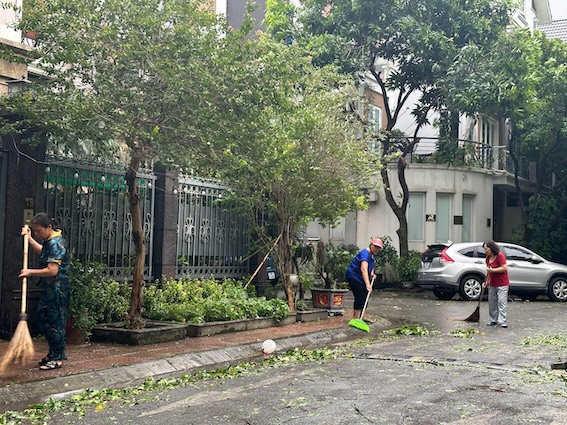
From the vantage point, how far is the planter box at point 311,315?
1475 cm

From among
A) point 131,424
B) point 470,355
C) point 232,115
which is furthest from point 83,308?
point 470,355

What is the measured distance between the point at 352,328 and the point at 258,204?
3165 millimetres

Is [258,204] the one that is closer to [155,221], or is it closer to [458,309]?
[155,221]

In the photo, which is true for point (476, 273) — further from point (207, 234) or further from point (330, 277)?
point (207, 234)

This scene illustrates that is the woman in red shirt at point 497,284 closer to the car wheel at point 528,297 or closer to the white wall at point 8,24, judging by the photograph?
the car wheel at point 528,297

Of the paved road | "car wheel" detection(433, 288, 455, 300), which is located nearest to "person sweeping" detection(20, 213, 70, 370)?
the paved road

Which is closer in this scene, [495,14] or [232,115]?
[232,115]

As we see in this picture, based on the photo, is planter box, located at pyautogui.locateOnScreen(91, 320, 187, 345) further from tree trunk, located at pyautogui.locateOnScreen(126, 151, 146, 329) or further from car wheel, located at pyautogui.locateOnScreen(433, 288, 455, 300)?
car wheel, located at pyautogui.locateOnScreen(433, 288, 455, 300)

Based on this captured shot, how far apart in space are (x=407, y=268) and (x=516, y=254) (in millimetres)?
4431

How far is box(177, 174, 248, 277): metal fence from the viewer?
594 inches

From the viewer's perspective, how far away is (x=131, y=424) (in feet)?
21.5

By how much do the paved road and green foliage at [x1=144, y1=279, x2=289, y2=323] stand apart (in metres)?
2.34

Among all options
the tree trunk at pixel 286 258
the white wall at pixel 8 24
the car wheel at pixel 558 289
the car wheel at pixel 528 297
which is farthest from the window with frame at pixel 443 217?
the white wall at pixel 8 24

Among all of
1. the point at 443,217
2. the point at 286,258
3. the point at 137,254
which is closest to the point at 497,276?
the point at 286,258
